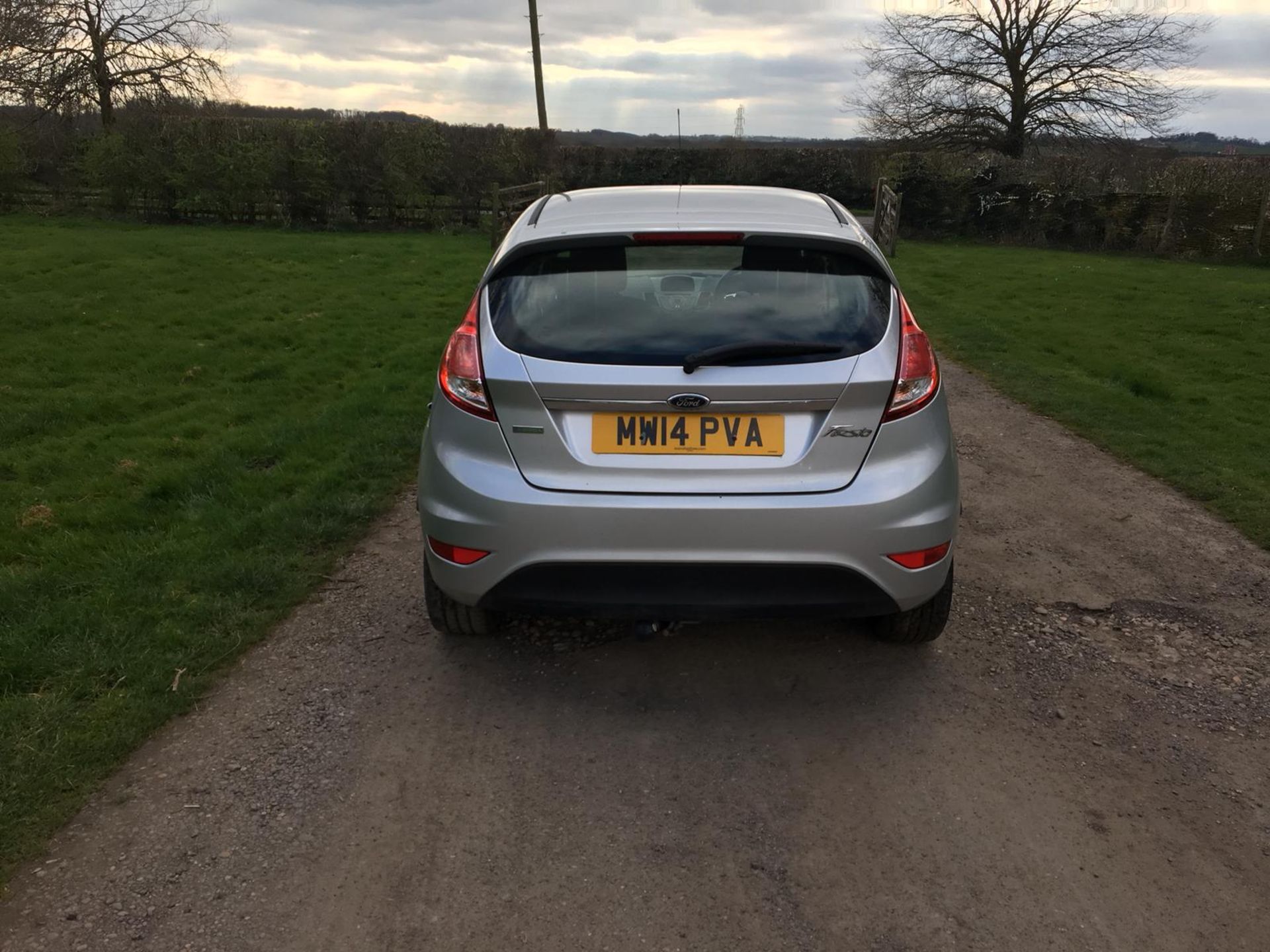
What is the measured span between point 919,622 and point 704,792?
1223 mm

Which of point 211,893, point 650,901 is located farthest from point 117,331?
point 650,901

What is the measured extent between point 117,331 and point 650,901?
31.0ft

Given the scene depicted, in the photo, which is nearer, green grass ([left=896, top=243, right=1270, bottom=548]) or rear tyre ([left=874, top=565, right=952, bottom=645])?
rear tyre ([left=874, top=565, right=952, bottom=645])

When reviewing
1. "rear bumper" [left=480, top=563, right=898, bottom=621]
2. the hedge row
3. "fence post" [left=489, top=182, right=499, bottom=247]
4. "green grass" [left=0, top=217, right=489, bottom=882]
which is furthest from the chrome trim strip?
the hedge row

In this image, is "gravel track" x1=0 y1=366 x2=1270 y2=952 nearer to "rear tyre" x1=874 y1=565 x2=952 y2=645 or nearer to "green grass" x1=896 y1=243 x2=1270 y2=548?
"rear tyre" x1=874 y1=565 x2=952 y2=645

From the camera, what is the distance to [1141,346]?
10438mm

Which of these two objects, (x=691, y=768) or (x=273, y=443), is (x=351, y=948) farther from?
(x=273, y=443)

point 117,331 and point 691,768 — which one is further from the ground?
point 117,331

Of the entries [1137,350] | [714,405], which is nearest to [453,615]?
[714,405]

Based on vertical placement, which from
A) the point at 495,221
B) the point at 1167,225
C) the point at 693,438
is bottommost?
the point at 693,438

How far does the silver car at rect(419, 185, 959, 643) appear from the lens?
10.0ft

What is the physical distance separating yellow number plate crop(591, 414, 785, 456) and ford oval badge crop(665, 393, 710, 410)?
36mm

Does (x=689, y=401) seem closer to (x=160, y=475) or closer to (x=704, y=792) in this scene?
(x=704, y=792)

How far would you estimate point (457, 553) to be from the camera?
326cm
